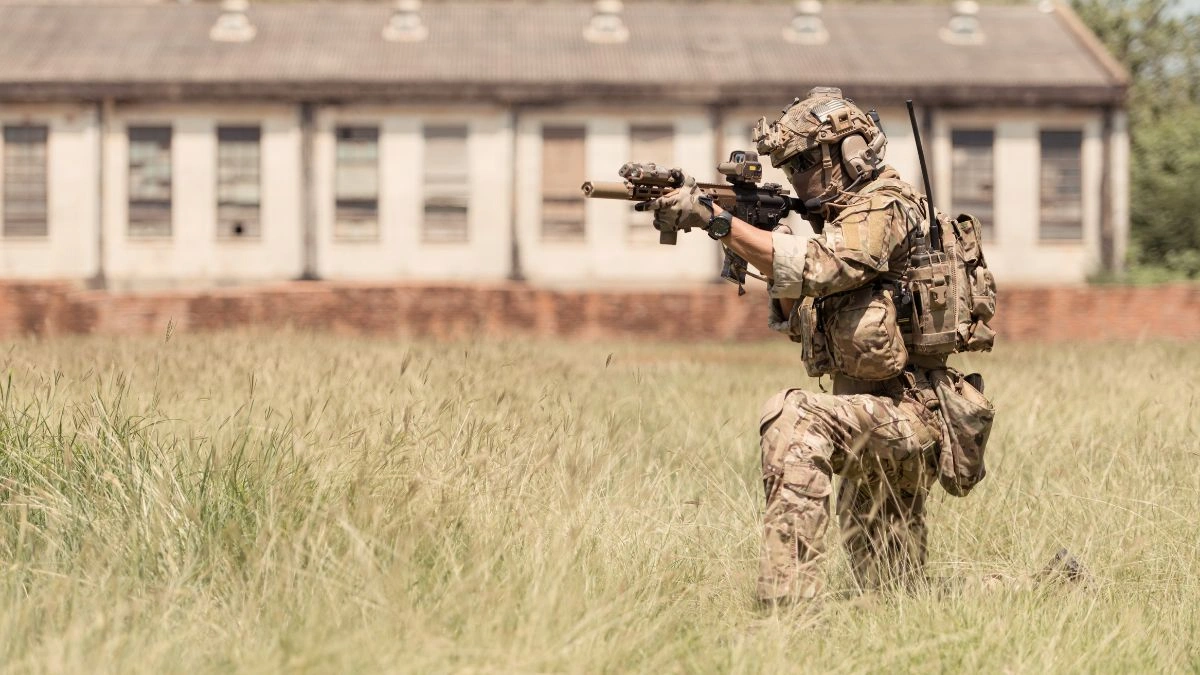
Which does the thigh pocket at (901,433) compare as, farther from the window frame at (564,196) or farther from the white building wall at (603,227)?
the window frame at (564,196)

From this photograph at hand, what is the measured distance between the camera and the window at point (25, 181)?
25.2 meters

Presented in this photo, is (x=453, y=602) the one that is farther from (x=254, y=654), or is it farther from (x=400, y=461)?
(x=400, y=461)

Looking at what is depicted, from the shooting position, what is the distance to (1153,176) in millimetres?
27688

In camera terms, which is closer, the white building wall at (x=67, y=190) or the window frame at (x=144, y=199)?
the white building wall at (x=67, y=190)

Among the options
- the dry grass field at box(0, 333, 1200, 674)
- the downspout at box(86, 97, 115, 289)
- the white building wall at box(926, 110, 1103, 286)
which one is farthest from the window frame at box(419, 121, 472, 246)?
the dry grass field at box(0, 333, 1200, 674)

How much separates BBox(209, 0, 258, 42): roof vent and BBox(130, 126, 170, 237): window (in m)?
2.31

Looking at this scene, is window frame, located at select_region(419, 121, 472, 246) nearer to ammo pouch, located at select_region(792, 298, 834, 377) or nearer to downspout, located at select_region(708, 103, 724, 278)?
downspout, located at select_region(708, 103, 724, 278)

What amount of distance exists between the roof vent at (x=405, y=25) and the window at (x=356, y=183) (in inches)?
92.4

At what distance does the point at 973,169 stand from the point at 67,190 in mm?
16623

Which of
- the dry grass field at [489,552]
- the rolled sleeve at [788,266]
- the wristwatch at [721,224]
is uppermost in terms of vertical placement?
the wristwatch at [721,224]

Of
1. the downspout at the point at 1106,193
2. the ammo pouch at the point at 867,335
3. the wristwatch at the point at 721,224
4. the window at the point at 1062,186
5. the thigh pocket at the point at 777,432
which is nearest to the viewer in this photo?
the thigh pocket at the point at 777,432

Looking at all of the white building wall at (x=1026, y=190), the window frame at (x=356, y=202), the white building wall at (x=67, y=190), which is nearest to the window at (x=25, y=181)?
the white building wall at (x=67, y=190)

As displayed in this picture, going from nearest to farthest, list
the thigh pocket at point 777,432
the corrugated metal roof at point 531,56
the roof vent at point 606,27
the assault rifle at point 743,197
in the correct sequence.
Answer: the thigh pocket at point 777,432 < the assault rifle at point 743,197 < the corrugated metal roof at point 531,56 < the roof vent at point 606,27

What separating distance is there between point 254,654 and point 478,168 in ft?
73.1
